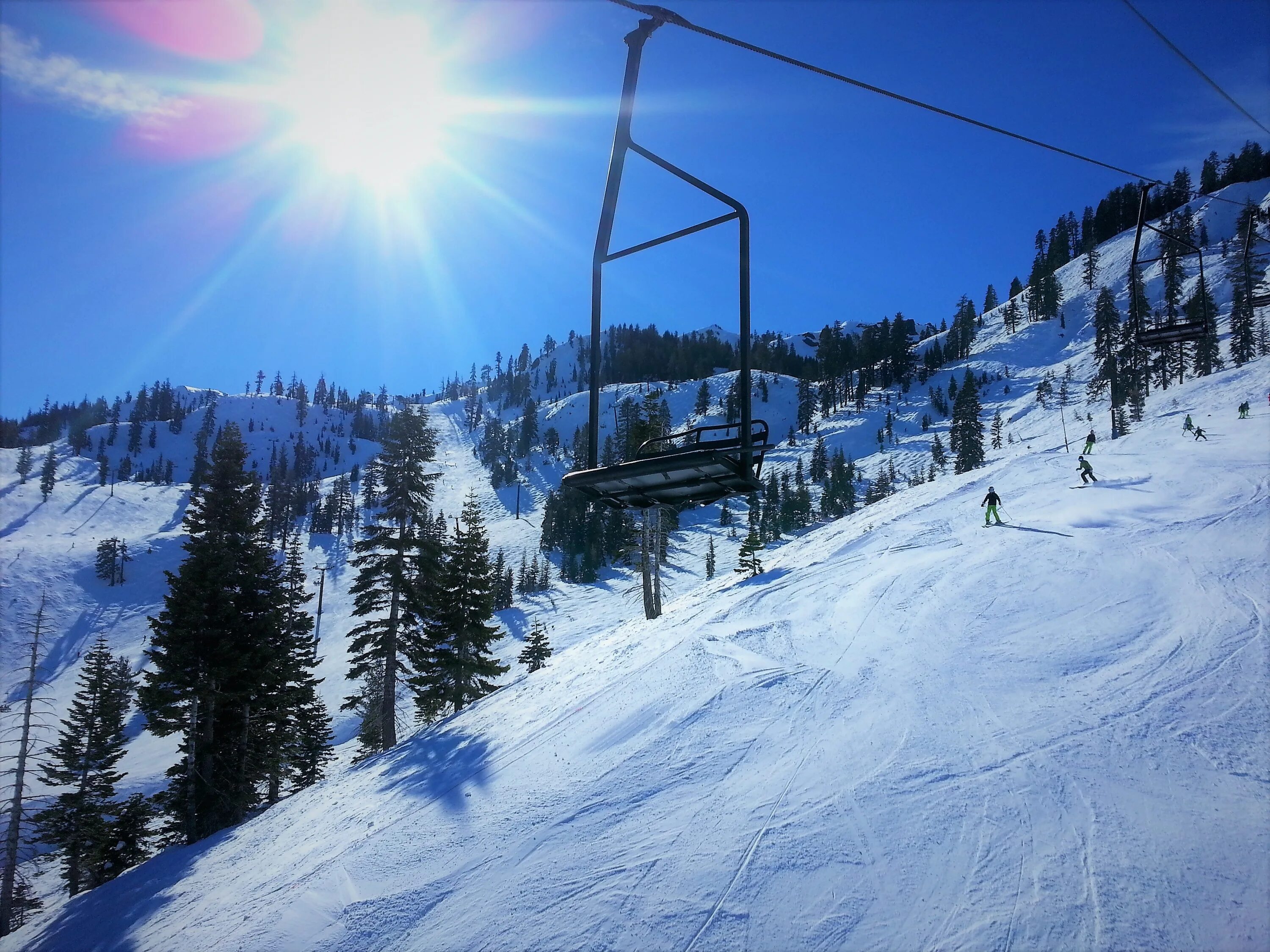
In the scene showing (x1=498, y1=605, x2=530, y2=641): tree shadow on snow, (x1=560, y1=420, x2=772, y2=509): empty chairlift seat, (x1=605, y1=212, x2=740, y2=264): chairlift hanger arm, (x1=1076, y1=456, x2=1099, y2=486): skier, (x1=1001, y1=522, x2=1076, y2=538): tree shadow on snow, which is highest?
(x1=605, y1=212, x2=740, y2=264): chairlift hanger arm

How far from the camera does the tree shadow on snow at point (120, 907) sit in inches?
508

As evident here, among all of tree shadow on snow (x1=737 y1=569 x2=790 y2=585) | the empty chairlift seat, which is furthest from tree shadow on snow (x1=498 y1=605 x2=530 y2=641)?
the empty chairlift seat

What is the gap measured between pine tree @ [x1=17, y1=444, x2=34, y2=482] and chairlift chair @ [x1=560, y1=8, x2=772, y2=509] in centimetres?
18288

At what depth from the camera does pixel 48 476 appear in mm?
132375

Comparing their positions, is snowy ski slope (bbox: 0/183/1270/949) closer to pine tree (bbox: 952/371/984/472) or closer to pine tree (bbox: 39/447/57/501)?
pine tree (bbox: 952/371/984/472)

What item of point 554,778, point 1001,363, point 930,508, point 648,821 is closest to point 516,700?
point 554,778

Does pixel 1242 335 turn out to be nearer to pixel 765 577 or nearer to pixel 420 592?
pixel 765 577

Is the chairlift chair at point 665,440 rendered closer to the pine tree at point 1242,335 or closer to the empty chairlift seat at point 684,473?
the empty chairlift seat at point 684,473

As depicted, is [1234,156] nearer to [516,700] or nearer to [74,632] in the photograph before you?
[516,700]

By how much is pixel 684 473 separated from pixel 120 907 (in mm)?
18518

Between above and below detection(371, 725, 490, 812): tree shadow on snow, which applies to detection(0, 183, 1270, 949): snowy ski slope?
above

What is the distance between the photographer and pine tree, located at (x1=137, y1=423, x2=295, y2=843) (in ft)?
63.0

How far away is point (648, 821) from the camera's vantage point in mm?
8875

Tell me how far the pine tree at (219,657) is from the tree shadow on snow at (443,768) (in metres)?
6.63
